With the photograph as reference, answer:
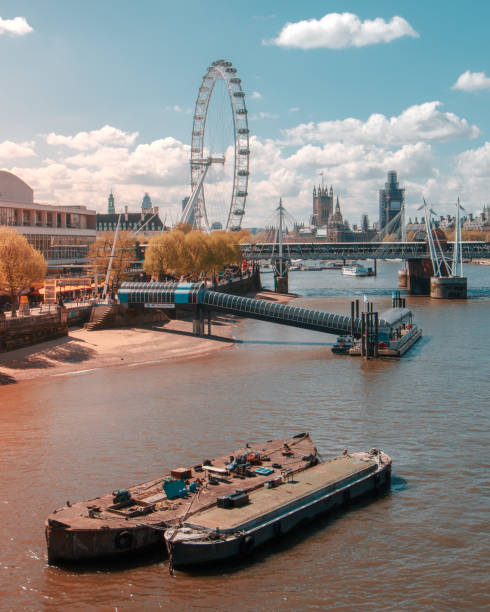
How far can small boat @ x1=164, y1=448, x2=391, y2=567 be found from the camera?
67.9 feet

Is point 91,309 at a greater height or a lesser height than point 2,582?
greater

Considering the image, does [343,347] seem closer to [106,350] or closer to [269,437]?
[106,350]

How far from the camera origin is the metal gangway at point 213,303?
6494 cm

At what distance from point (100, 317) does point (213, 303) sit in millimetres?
10164

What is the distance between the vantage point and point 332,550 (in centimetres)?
2214

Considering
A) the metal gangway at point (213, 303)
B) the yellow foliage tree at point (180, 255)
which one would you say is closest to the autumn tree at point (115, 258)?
the yellow foliage tree at point (180, 255)

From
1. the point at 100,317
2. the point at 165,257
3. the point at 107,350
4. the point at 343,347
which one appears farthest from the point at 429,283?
the point at 107,350

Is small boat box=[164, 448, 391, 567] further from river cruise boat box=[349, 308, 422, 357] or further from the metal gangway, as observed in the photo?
the metal gangway

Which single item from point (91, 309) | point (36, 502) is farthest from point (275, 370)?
point (36, 502)

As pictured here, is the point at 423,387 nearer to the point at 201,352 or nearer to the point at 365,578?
the point at 201,352

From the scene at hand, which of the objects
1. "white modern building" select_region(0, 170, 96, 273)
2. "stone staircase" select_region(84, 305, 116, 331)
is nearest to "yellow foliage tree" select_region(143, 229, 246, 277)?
"white modern building" select_region(0, 170, 96, 273)

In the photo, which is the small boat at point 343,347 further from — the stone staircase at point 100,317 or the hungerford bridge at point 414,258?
the hungerford bridge at point 414,258

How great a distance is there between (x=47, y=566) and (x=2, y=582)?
1.35m

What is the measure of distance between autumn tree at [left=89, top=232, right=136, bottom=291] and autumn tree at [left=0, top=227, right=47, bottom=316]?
23.5 meters
